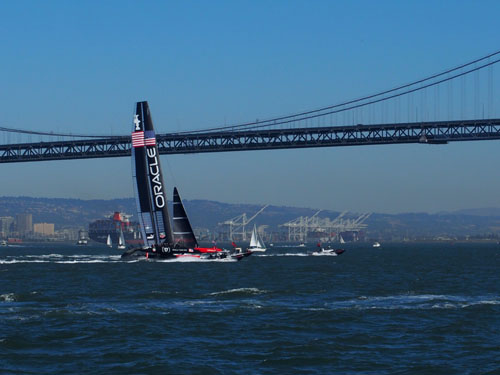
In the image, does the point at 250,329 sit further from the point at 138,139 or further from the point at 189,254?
the point at 138,139

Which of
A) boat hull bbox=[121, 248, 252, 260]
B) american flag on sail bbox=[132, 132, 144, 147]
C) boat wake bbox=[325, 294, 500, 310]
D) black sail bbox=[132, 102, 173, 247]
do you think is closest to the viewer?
boat wake bbox=[325, 294, 500, 310]

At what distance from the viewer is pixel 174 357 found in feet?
68.8

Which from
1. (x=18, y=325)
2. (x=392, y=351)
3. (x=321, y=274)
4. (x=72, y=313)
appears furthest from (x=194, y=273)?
(x=392, y=351)

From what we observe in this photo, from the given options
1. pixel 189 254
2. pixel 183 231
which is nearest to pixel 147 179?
pixel 183 231

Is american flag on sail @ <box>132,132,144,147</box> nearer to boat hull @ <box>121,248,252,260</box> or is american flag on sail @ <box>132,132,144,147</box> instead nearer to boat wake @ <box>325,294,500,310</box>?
boat hull @ <box>121,248,252,260</box>

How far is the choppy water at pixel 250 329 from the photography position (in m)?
20.2

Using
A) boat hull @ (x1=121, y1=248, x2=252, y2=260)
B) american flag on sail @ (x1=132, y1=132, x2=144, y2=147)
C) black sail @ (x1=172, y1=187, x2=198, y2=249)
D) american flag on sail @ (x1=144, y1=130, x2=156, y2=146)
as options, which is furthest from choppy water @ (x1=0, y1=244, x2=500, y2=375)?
american flag on sail @ (x1=132, y1=132, x2=144, y2=147)

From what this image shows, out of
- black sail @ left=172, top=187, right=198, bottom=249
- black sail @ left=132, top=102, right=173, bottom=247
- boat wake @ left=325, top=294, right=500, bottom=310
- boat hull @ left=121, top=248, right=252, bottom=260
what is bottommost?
boat wake @ left=325, top=294, right=500, bottom=310

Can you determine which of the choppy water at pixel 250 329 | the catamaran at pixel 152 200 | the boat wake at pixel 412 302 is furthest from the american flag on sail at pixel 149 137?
the boat wake at pixel 412 302

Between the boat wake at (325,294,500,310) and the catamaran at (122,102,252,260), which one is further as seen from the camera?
the catamaran at (122,102,252,260)

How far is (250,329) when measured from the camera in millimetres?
25406

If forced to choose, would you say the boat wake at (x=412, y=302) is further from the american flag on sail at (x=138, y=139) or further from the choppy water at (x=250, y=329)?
the american flag on sail at (x=138, y=139)

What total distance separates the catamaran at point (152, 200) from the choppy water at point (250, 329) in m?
30.0

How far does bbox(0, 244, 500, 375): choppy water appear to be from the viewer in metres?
20.2
